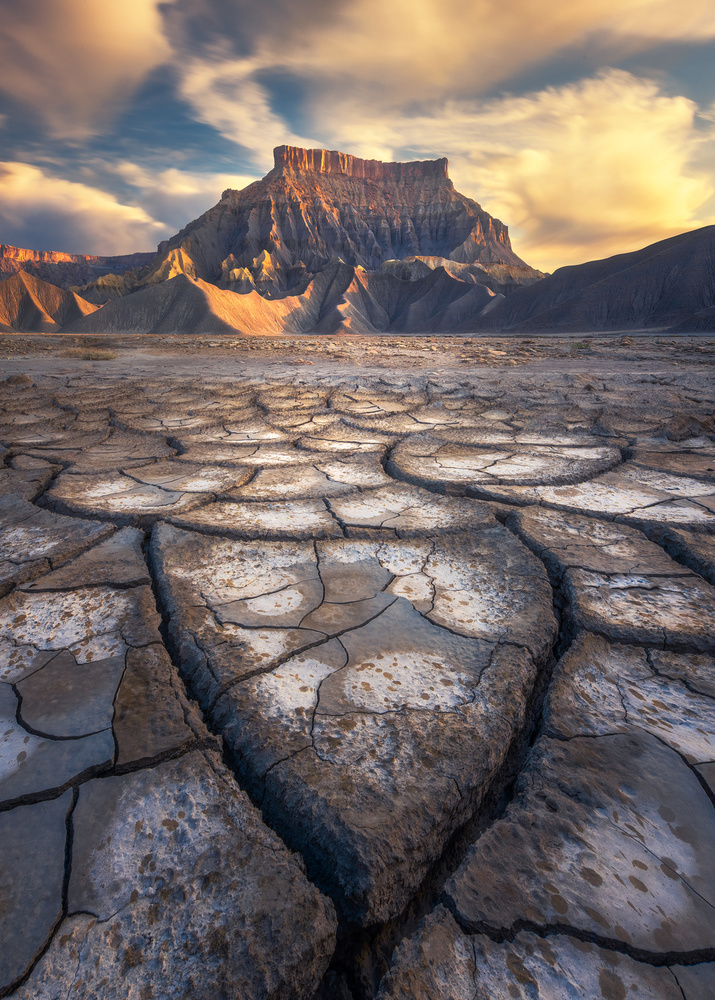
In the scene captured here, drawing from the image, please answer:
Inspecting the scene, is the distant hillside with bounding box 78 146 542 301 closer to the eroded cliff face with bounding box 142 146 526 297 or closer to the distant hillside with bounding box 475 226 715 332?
the eroded cliff face with bounding box 142 146 526 297

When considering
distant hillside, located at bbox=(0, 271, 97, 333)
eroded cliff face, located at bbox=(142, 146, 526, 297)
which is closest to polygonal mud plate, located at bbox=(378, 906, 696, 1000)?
eroded cliff face, located at bbox=(142, 146, 526, 297)

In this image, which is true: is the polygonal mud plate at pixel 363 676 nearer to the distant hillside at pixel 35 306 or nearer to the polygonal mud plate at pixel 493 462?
the polygonal mud plate at pixel 493 462

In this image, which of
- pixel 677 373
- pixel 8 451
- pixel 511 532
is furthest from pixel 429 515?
pixel 677 373

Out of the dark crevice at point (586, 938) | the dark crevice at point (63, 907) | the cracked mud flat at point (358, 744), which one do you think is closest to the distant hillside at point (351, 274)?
the cracked mud flat at point (358, 744)

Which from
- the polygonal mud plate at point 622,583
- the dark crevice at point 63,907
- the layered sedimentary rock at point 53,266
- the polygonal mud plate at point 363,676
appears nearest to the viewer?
the dark crevice at point 63,907

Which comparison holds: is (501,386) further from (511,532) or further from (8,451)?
(8,451)

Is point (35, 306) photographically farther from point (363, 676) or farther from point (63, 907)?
point (63, 907)
